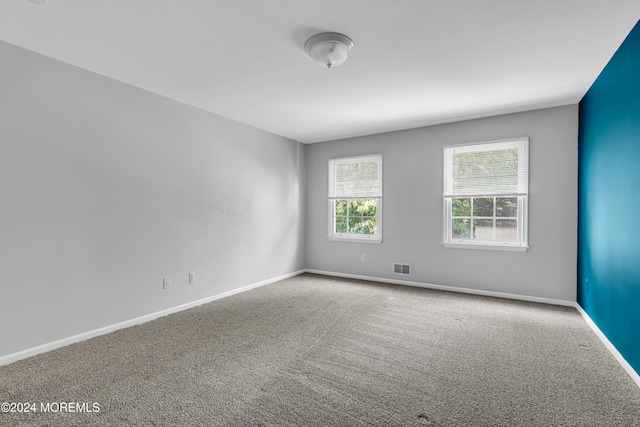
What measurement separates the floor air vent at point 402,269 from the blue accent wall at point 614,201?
7.02ft

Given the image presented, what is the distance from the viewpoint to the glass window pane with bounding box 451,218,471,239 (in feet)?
14.7

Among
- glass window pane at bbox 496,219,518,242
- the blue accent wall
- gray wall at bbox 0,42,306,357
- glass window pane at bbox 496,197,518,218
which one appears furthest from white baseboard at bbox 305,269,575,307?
gray wall at bbox 0,42,306,357

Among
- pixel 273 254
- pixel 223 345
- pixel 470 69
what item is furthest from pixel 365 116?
pixel 223 345

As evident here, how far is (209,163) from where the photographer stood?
4.02 meters

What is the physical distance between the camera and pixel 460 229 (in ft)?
14.9

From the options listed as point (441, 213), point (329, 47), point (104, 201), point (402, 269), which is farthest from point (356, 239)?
point (104, 201)

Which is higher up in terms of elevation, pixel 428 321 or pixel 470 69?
pixel 470 69

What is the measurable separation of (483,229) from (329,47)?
340cm

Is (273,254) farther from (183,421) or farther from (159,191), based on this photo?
(183,421)

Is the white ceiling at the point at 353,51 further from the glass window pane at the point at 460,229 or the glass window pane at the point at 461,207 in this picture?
the glass window pane at the point at 460,229

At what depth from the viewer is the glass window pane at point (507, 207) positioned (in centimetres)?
412

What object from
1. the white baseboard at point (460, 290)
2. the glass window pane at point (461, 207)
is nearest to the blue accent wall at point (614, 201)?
the white baseboard at point (460, 290)

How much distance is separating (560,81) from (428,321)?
2841mm

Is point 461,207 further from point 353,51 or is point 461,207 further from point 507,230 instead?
point 353,51
